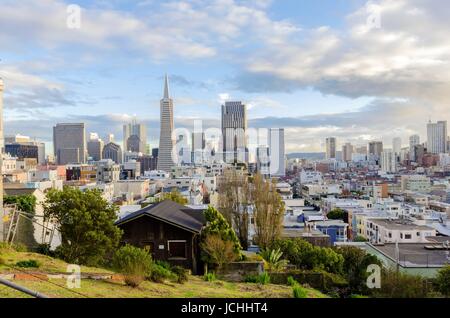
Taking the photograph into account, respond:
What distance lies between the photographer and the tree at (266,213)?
67.9 ft

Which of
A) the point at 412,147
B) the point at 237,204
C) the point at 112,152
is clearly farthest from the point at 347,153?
the point at 237,204

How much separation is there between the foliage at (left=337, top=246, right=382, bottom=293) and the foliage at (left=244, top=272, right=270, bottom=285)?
2.57m

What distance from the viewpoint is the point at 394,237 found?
3366 cm

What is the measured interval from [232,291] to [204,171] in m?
80.3

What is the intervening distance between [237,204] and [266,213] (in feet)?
8.00

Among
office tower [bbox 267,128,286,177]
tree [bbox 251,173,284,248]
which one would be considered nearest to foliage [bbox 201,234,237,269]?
tree [bbox 251,173,284,248]

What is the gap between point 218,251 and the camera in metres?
12.9

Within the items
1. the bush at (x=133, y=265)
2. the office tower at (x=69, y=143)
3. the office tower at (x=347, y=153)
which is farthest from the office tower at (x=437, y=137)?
the bush at (x=133, y=265)

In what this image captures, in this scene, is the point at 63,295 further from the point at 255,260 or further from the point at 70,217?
the point at 255,260

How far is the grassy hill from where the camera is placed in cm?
725

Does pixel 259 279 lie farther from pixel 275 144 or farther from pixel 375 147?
pixel 375 147
